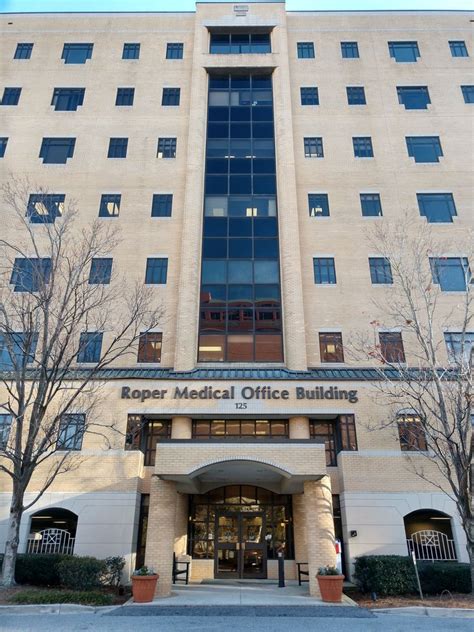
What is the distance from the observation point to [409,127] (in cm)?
2806

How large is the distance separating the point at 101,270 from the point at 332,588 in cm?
1770

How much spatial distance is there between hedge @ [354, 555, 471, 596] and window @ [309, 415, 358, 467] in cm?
495

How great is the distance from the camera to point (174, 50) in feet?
102

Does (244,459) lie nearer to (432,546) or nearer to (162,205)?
(432,546)

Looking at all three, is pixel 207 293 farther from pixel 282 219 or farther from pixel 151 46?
pixel 151 46

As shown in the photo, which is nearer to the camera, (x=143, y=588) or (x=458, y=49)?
(x=143, y=588)

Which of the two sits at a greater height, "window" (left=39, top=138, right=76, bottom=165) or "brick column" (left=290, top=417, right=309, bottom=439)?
"window" (left=39, top=138, right=76, bottom=165)

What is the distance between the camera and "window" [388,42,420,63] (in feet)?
100

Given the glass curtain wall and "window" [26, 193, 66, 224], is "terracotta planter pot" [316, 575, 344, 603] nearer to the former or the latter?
the glass curtain wall

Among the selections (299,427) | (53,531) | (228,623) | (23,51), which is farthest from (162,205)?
(228,623)

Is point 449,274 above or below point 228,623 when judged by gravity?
above

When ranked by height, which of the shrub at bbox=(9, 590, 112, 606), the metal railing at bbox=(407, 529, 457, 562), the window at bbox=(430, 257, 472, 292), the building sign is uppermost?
the window at bbox=(430, 257, 472, 292)

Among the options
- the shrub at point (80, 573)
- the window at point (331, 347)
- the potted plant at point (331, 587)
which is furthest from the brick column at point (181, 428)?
the potted plant at point (331, 587)

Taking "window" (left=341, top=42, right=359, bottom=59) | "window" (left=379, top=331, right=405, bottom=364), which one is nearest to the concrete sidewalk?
"window" (left=379, top=331, right=405, bottom=364)
